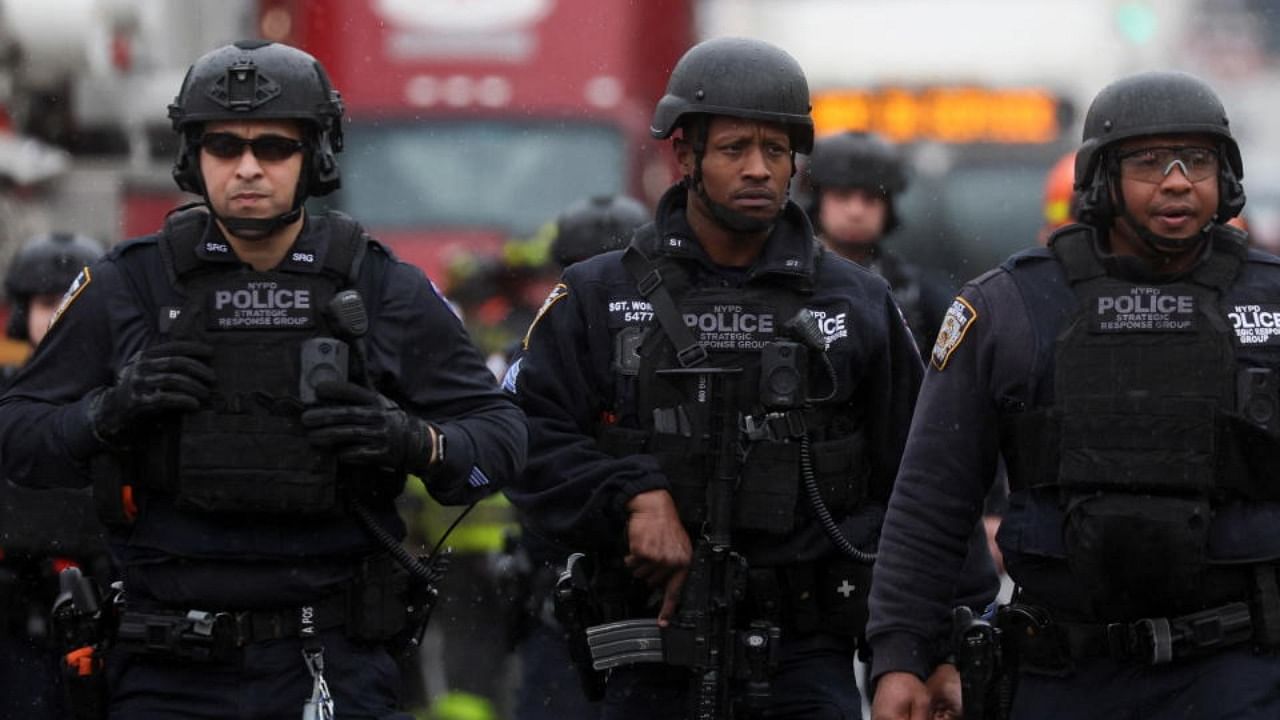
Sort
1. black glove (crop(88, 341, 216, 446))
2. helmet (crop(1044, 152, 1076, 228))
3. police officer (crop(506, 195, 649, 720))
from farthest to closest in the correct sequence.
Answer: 1. helmet (crop(1044, 152, 1076, 228))
2. police officer (crop(506, 195, 649, 720))
3. black glove (crop(88, 341, 216, 446))

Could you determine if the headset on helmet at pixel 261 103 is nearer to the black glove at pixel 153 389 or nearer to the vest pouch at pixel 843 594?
the black glove at pixel 153 389

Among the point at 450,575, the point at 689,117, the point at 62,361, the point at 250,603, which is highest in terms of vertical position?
the point at 689,117

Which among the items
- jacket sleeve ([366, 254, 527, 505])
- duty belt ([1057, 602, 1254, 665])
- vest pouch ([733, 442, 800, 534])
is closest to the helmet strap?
jacket sleeve ([366, 254, 527, 505])

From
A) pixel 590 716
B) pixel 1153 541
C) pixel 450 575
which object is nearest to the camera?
pixel 1153 541

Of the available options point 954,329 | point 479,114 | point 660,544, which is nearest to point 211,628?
point 660,544

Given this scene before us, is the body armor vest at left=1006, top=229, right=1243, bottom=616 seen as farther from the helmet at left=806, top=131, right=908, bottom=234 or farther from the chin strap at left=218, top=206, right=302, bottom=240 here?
the helmet at left=806, top=131, right=908, bottom=234

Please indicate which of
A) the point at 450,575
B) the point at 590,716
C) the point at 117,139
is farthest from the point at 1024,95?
the point at 590,716

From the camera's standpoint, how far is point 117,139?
52.9 ft

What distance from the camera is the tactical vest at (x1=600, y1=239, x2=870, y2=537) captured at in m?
6.23

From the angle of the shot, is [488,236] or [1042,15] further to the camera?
[1042,15]

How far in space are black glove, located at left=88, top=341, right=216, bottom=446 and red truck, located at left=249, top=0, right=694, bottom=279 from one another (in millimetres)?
9792

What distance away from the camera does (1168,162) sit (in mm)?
5863

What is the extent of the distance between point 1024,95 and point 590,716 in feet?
37.8

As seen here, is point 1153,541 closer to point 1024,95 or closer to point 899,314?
point 899,314
